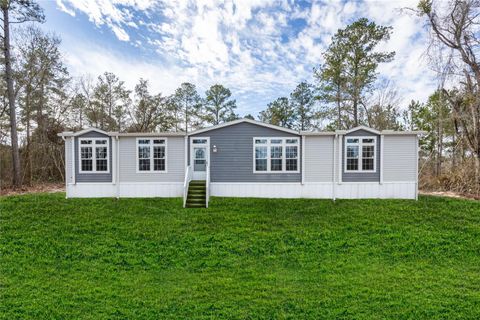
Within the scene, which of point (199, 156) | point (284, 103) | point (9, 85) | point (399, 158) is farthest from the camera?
point (284, 103)

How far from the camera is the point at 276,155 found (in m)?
9.77

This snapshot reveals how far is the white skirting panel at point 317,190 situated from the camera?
373 inches

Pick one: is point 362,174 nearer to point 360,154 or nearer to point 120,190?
point 360,154

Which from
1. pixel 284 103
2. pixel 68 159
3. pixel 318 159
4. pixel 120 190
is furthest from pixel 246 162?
pixel 284 103

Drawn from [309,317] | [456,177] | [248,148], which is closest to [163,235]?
[309,317]

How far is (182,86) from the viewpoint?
69.1 feet

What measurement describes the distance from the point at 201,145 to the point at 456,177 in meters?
13.6

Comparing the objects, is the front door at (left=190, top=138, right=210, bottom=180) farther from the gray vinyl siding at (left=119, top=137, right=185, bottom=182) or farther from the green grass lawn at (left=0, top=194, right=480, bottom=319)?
the green grass lawn at (left=0, top=194, right=480, bottom=319)

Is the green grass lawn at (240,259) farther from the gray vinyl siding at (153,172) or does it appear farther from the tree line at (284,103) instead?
the tree line at (284,103)

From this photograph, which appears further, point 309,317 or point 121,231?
point 121,231

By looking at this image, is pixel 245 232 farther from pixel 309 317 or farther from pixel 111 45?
pixel 111 45

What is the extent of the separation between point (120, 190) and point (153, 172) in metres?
1.61

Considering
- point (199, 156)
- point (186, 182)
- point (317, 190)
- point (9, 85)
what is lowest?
point (317, 190)

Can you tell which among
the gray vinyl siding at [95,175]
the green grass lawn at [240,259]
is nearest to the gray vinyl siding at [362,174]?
the green grass lawn at [240,259]
